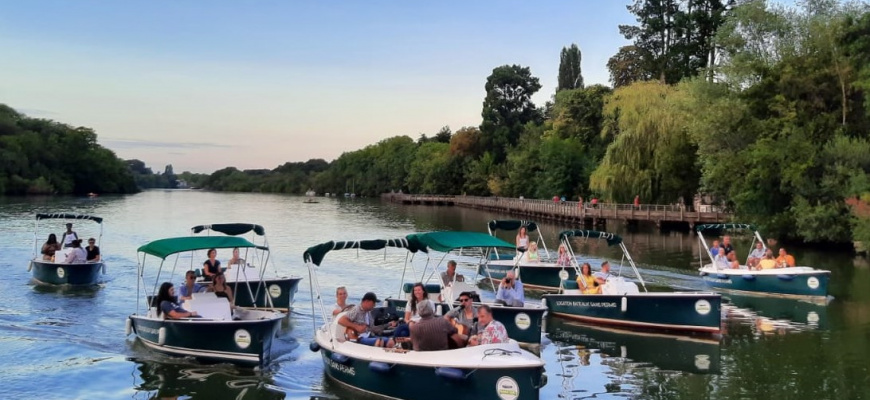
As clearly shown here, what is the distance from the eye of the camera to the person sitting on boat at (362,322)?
43.1 feet

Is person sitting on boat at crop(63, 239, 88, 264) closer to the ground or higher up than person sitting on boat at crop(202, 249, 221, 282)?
closer to the ground

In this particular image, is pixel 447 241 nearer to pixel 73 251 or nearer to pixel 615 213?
pixel 73 251

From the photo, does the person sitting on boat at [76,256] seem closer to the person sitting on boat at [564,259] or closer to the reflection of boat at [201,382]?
the reflection of boat at [201,382]

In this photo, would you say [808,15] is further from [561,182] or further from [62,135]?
[62,135]

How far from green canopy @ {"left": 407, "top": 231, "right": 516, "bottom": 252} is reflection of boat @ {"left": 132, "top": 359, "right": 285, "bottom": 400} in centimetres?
432

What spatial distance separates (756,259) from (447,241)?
13.8m

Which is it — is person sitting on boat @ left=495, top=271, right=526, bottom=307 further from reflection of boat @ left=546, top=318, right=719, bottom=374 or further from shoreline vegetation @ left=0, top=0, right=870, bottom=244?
shoreline vegetation @ left=0, top=0, right=870, bottom=244

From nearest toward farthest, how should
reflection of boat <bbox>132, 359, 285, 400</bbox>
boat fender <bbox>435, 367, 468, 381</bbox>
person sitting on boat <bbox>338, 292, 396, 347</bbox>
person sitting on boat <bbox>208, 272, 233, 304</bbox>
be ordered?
boat fender <bbox>435, 367, 468, 381</bbox> → reflection of boat <bbox>132, 359, 285, 400</bbox> → person sitting on boat <bbox>338, 292, 396, 347</bbox> → person sitting on boat <bbox>208, 272, 233, 304</bbox>

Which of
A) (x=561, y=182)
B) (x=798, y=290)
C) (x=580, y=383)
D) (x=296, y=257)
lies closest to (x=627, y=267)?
(x=798, y=290)

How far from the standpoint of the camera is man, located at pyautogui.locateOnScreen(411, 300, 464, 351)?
1159 centimetres

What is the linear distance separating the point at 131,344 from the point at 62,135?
138m

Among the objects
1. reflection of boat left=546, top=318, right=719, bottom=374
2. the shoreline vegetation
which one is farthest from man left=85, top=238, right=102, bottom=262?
the shoreline vegetation

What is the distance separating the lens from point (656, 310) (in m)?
17.7

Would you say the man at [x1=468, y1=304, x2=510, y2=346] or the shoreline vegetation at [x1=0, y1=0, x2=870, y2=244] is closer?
the man at [x1=468, y1=304, x2=510, y2=346]
